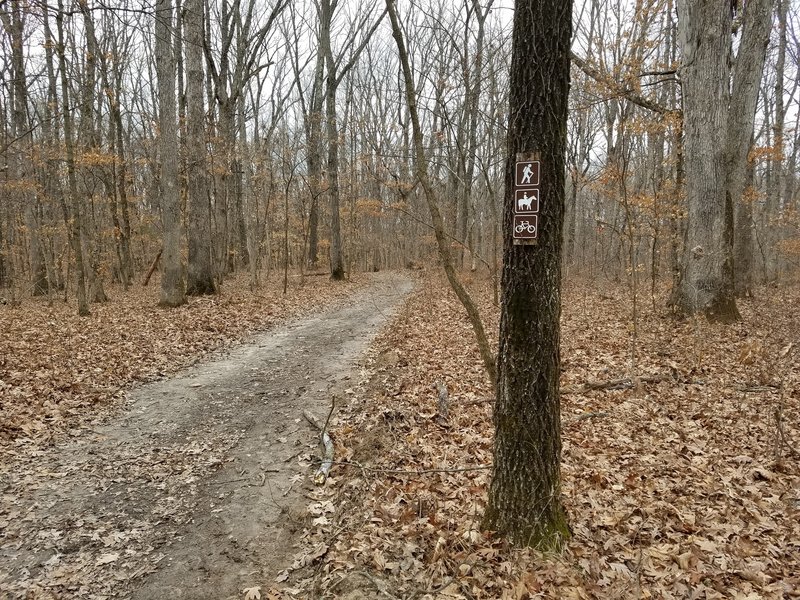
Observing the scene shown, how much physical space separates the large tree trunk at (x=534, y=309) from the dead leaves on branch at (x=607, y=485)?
33 cm

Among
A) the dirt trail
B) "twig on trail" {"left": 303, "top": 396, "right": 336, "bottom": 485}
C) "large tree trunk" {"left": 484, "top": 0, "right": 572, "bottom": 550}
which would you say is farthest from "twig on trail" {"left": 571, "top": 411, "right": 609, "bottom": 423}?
the dirt trail

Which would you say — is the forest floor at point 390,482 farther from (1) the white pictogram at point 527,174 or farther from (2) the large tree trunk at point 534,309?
(1) the white pictogram at point 527,174

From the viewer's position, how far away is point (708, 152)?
874 centimetres

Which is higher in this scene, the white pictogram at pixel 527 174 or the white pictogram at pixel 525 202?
the white pictogram at pixel 527 174

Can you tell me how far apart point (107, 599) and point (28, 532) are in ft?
4.05

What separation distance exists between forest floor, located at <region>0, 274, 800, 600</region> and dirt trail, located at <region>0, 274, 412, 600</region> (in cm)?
2

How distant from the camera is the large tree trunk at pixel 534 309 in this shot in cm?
291

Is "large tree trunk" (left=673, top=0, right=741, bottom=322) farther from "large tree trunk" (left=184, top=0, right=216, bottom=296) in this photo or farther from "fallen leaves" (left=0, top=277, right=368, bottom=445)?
"large tree trunk" (left=184, top=0, right=216, bottom=296)

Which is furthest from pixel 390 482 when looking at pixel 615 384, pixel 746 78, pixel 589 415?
pixel 746 78

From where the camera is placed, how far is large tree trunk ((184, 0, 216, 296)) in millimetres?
13695

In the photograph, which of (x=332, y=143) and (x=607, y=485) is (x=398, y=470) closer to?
(x=607, y=485)

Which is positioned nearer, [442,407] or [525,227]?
[525,227]

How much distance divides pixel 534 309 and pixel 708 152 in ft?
26.4

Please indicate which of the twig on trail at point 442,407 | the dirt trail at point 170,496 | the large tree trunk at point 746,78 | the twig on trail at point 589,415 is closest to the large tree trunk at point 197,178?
the dirt trail at point 170,496
